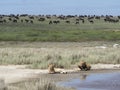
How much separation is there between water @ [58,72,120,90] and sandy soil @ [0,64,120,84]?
89.4 inches

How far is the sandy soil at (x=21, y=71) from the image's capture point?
76.1 ft

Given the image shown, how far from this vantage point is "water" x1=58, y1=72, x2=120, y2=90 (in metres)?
19.8

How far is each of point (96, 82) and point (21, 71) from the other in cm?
599

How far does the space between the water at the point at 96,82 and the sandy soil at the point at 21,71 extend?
7.45 ft

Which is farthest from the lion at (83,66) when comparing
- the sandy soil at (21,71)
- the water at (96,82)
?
the water at (96,82)

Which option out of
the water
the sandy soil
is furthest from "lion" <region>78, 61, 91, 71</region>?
the water

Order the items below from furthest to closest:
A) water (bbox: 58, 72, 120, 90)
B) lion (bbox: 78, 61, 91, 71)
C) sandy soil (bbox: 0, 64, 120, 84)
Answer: lion (bbox: 78, 61, 91, 71) → sandy soil (bbox: 0, 64, 120, 84) → water (bbox: 58, 72, 120, 90)

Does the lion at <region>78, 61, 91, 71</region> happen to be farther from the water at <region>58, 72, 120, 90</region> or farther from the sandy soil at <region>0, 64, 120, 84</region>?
the water at <region>58, 72, 120, 90</region>

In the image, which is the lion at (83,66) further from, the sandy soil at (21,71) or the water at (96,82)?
the water at (96,82)

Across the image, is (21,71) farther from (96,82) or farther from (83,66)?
(96,82)

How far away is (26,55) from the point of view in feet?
112

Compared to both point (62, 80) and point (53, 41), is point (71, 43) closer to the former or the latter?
point (53, 41)

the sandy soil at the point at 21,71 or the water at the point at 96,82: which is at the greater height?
the water at the point at 96,82

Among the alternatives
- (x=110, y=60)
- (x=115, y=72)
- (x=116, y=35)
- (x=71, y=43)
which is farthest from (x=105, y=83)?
(x=116, y=35)
